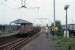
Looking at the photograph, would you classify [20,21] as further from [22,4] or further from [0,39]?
[22,4]

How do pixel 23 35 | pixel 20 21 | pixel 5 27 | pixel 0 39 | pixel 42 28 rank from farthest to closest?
pixel 42 28
pixel 5 27
pixel 20 21
pixel 23 35
pixel 0 39

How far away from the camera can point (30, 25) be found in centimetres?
5903

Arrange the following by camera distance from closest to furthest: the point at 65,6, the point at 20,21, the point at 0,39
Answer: the point at 65,6
the point at 0,39
the point at 20,21

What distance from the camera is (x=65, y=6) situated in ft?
109

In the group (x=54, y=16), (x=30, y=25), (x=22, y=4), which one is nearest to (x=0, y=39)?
(x=54, y=16)

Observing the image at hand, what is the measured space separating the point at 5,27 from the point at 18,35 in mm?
24661

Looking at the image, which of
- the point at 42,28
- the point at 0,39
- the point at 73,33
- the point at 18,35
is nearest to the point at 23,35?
the point at 18,35

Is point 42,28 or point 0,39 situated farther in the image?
point 42,28

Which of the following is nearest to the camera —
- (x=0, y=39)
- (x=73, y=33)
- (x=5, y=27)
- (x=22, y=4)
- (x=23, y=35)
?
(x=22, y=4)

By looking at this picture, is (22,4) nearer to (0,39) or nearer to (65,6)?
(65,6)

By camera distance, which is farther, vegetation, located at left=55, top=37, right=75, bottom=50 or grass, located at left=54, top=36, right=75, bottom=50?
grass, located at left=54, top=36, right=75, bottom=50

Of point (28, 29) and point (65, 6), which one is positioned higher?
point (65, 6)

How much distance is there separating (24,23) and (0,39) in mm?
20007

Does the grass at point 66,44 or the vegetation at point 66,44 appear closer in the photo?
the vegetation at point 66,44
